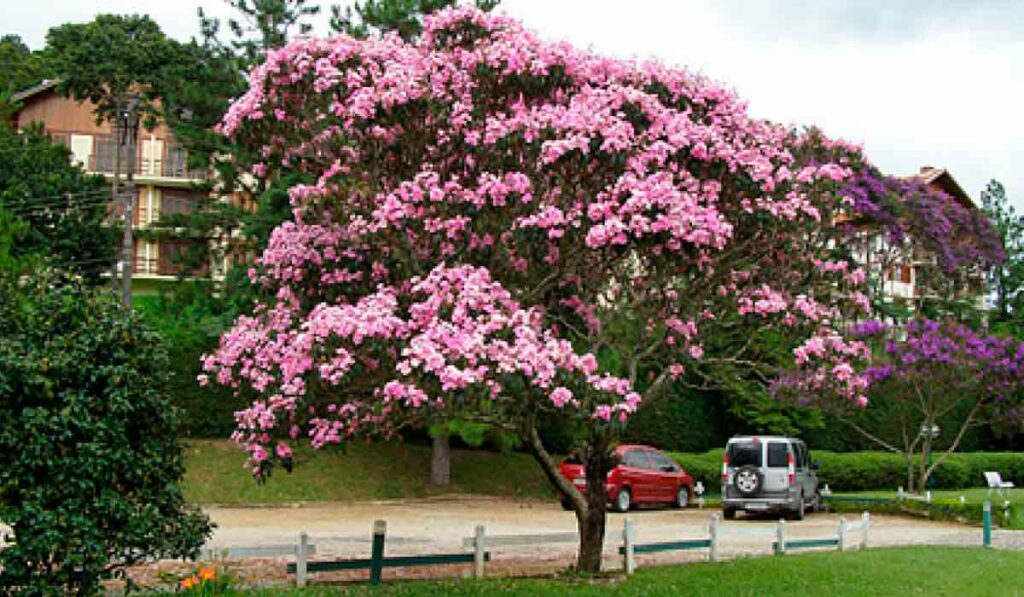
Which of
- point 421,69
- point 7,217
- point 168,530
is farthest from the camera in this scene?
point 7,217

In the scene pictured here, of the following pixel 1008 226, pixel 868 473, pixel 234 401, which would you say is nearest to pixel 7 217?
pixel 234 401

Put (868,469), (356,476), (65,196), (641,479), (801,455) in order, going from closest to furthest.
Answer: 1. (801,455)
2. (641,479)
3. (356,476)
4. (868,469)
5. (65,196)

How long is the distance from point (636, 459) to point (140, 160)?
1380 inches

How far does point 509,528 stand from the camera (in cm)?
2211

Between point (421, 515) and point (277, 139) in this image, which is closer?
point (277, 139)

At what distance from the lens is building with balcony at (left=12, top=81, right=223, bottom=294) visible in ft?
170

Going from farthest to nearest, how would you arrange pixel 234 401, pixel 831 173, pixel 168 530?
1. pixel 234 401
2. pixel 831 173
3. pixel 168 530

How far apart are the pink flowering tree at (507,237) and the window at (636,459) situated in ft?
42.0

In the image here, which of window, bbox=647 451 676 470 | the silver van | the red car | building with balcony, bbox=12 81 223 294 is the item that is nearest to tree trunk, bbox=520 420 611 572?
the red car

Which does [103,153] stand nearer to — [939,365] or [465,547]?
[939,365]

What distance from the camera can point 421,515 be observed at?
25.1m

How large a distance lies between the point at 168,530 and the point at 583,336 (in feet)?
17.6

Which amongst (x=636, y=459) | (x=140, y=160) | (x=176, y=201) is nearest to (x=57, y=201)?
(x=140, y=160)

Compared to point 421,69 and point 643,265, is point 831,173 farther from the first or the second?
point 421,69
